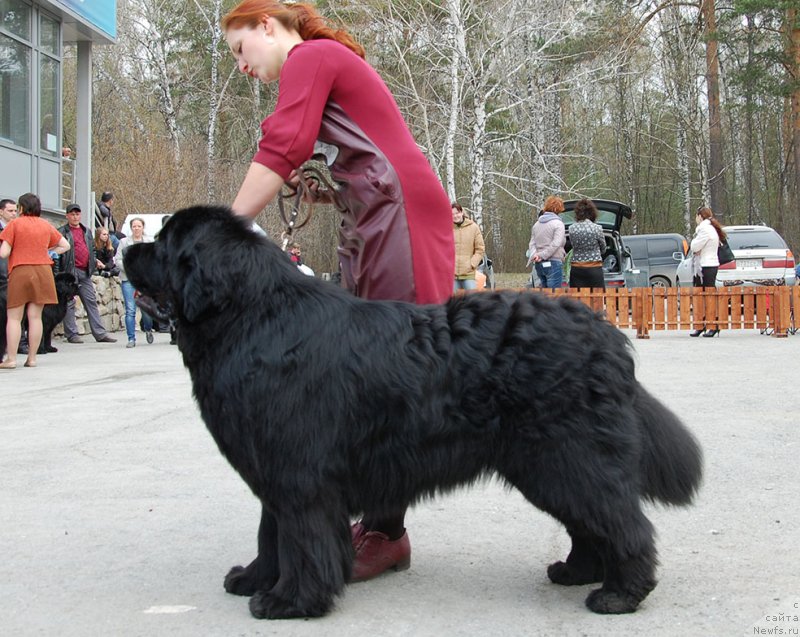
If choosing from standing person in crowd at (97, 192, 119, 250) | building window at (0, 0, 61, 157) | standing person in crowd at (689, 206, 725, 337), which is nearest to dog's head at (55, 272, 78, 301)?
standing person in crowd at (97, 192, 119, 250)

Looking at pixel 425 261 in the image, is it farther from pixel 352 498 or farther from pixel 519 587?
pixel 519 587

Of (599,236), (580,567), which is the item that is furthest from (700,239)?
(580,567)

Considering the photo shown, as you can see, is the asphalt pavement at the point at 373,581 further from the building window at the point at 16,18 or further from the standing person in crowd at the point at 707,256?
the building window at the point at 16,18

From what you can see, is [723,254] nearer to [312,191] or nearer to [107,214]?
[107,214]

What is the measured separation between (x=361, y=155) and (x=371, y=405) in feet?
3.40

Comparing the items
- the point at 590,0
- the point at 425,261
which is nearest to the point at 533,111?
the point at 590,0

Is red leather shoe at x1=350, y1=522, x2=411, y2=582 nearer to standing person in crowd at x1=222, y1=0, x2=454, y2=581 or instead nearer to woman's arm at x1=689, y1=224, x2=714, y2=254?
standing person in crowd at x1=222, y1=0, x2=454, y2=581

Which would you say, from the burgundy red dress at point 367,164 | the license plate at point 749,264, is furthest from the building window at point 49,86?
the burgundy red dress at point 367,164

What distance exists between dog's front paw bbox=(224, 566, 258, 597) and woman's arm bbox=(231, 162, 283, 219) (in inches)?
51.2

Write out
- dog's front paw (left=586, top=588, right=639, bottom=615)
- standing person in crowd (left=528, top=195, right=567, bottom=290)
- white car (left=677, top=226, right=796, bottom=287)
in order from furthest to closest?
white car (left=677, top=226, right=796, bottom=287)
standing person in crowd (left=528, top=195, right=567, bottom=290)
dog's front paw (left=586, top=588, right=639, bottom=615)

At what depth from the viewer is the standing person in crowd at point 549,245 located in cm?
1606

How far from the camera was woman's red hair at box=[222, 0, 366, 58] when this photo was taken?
358 cm

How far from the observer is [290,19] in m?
3.65

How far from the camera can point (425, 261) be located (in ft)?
12.2
